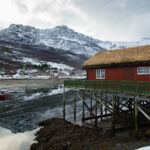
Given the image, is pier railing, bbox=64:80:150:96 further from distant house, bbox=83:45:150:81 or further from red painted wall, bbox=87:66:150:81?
distant house, bbox=83:45:150:81

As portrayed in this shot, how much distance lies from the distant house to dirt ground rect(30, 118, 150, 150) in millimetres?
5632

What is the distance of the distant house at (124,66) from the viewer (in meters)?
14.6

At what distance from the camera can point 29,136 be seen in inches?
636

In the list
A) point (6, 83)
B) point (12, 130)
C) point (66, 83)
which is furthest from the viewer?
point (6, 83)

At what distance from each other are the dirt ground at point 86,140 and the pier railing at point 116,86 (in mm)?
3810

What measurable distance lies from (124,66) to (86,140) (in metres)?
8.25

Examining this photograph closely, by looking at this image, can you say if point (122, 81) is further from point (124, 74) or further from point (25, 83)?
point (25, 83)

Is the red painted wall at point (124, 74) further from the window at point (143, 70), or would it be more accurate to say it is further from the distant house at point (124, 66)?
the window at point (143, 70)

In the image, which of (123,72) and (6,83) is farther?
(6,83)

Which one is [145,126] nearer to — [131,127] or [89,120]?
[131,127]

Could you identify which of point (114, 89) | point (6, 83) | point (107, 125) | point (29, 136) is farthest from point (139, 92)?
point (6, 83)

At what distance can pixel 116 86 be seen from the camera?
14070mm

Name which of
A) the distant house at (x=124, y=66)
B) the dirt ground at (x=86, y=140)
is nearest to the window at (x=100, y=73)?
the distant house at (x=124, y=66)

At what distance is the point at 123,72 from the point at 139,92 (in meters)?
4.31
